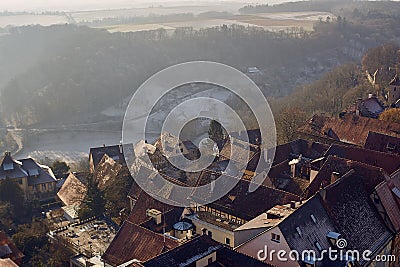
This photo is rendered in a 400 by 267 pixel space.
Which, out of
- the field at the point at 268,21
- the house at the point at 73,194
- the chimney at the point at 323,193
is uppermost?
the field at the point at 268,21

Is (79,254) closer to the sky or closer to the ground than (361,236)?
closer to the ground

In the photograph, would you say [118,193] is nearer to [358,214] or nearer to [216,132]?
[358,214]

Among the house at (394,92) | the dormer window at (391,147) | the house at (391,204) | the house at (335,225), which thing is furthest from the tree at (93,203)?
the house at (394,92)

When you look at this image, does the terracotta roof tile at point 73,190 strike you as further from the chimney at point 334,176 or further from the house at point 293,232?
the chimney at point 334,176

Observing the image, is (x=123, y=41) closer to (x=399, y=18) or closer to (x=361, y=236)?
(x=399, y=18)

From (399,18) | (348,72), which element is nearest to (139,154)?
(348,72)

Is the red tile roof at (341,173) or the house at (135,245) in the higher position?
the red tile roof at (341,173)

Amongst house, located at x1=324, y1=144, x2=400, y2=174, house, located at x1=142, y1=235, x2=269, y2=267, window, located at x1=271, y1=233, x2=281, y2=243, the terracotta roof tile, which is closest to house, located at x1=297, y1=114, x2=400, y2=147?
house, located at x1=324, y1=144, x2=400, y2=174
